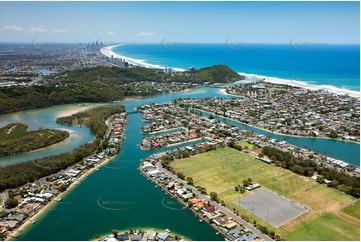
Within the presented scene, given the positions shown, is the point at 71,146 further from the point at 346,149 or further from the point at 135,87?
the point at 135,87

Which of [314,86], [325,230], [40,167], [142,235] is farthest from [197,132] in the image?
[314,86]

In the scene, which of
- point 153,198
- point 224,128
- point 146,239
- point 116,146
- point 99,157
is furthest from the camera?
point 224,128

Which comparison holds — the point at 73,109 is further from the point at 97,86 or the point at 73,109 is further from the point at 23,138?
the point at 23,138

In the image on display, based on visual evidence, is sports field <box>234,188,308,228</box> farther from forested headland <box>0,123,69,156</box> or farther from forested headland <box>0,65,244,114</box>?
forested headland <box>0,65,244,114</box>

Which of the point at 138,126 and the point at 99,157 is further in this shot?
the point at 138,126

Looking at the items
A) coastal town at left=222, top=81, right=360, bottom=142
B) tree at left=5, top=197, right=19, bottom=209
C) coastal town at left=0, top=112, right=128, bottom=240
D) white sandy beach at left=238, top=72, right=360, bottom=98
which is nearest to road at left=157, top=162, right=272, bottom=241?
coastal town at left=0, top=112, right=128, bottom=240

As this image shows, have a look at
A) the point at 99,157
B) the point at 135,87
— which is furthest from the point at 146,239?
the point at 135,87

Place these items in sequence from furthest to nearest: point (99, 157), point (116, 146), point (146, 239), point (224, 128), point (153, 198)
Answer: point (224, 128) < point (116, 146) < point (99, 157) < point (153, 198) < point (146, 239)

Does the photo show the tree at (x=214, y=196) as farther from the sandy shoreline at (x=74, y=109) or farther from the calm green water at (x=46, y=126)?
the sandy shoreline at (x=74, y=109)
